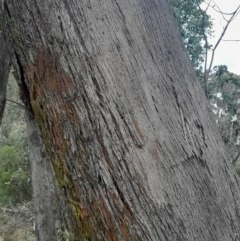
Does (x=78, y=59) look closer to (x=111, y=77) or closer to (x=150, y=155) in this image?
(x=111, y=77)

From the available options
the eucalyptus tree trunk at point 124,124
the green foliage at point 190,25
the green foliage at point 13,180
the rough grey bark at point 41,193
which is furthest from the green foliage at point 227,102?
the green foliage at point 13,180

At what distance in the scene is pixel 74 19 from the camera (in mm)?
812

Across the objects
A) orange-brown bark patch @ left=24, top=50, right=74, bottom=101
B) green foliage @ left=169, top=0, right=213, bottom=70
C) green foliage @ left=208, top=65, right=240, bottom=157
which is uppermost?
green foliage @ left=169, top=0, right=213, bottom=70

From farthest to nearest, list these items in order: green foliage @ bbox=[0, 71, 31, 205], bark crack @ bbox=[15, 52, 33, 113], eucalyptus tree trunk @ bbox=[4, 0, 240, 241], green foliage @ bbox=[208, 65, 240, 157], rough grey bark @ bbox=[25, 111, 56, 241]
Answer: green foliage @ bbox=[0, 71, 31, 205] → green foliage @ bbox=[208, 65, 240, 157] → rough grey bark @ bbox=[25, 111, 56, 241] → bark crack @ bbox=[15, 52, 33, 113] → eucalyptus tree trunk @ bbox=[4, 0, 240, 241]

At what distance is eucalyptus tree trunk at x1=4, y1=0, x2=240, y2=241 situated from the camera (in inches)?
29.1

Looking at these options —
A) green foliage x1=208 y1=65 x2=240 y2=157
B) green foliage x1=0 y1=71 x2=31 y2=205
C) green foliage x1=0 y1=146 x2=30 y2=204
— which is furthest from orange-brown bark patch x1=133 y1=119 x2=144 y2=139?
green foliage x1=0 y1=146 x2=30 y2=204

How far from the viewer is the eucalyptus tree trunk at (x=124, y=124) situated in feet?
2.42

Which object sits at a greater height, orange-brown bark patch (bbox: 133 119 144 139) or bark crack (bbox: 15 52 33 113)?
bark crack (bbox: 15 52 33 113)

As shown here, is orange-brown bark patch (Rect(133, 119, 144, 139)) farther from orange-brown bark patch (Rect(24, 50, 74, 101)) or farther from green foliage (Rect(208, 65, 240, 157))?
green foliage (Rect(208, 65, 240, 157))

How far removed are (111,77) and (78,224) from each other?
0.29 meters

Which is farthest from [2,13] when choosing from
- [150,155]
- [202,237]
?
[202,237]

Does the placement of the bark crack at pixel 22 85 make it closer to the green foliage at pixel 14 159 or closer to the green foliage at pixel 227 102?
the green foliage at pixel 227 102

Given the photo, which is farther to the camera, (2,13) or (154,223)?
(2,13)

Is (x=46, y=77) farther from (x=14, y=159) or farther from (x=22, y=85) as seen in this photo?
(x=14, y=159)
